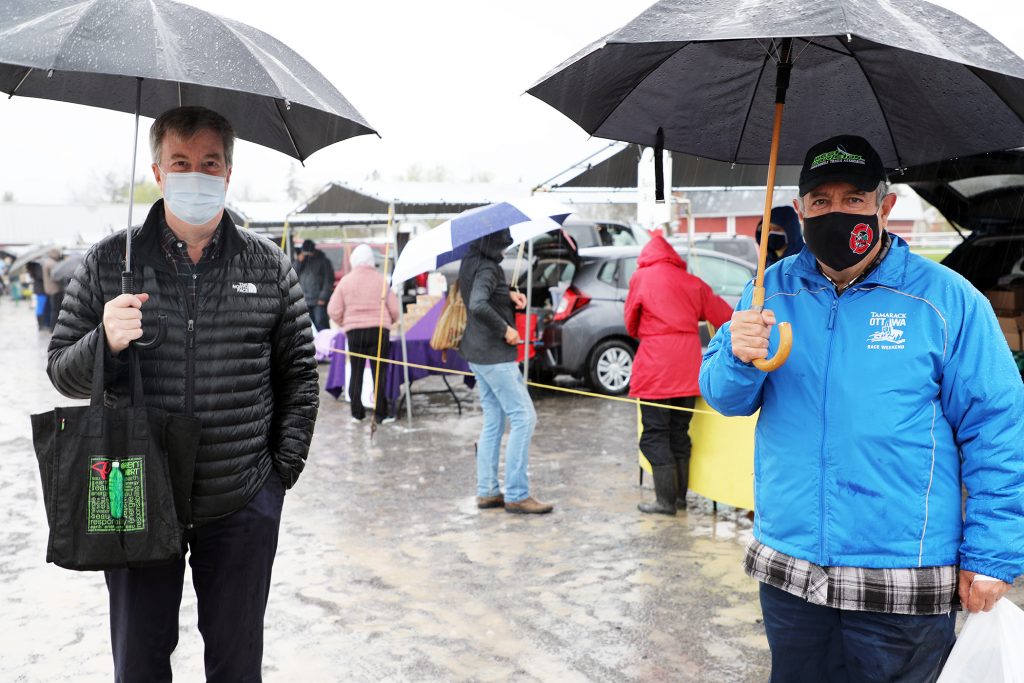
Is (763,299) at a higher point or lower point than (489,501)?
higher

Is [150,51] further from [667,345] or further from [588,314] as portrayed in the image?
[588,314]

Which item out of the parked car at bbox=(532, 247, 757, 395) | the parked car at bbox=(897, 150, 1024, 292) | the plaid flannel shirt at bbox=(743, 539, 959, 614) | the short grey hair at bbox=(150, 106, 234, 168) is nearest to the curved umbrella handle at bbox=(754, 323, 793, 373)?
the plaid flannel shirt at bbox=(743, 539, 959, 614)

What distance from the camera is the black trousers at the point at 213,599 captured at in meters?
2.66

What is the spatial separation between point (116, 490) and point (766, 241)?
6.19ft

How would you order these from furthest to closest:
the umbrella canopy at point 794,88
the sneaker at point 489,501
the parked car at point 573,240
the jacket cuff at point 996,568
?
the parked car at point 573,240, the sneaker at point 489,501, the umbrella canopy at point 794,88, the jacket cuff at point 996,568

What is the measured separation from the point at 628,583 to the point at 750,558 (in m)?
2.66

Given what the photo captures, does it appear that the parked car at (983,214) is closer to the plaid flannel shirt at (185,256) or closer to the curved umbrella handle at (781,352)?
the curved umbrella handle at (781,352)

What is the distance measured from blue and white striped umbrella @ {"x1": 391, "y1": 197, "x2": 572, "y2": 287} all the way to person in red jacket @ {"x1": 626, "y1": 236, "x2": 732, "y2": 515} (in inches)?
39.1

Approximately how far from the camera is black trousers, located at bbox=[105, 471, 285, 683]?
8.71 feet

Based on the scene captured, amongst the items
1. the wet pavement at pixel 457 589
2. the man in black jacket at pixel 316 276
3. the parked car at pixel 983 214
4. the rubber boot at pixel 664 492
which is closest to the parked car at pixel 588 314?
the wet pavement at pixel 457 589

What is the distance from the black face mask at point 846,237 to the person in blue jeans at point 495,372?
3967mm

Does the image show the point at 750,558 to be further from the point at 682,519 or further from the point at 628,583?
the point at 682,519

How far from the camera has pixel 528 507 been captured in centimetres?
654

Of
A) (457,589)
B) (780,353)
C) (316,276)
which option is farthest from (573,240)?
(780,353)
